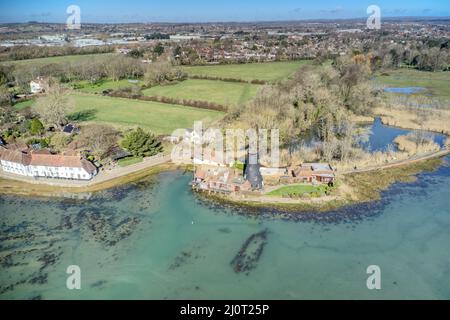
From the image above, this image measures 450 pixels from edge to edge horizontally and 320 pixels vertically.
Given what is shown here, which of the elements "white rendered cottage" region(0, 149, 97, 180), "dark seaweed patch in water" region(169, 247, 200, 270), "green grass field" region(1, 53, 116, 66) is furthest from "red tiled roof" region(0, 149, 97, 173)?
"green grass field" region(1, 53, 116, 66)

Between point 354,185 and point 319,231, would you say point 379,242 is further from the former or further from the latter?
point 354,185

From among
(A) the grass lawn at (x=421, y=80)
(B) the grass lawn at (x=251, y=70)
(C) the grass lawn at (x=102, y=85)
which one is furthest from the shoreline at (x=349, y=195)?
(C) the grass lawn at (x=102, y=85)

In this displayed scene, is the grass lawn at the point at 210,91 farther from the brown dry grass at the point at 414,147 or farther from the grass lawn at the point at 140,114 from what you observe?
the brown dry grass at the point at 414,147

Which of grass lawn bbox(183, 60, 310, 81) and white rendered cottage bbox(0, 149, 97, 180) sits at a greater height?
grass lawn bbox(183, 60, 310, 81)

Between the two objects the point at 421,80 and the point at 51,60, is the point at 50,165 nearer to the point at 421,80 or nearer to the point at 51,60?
the point at 51,60

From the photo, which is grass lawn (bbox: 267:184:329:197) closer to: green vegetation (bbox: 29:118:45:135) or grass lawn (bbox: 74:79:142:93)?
green vegetation (bbox: 29:118:45:135)
